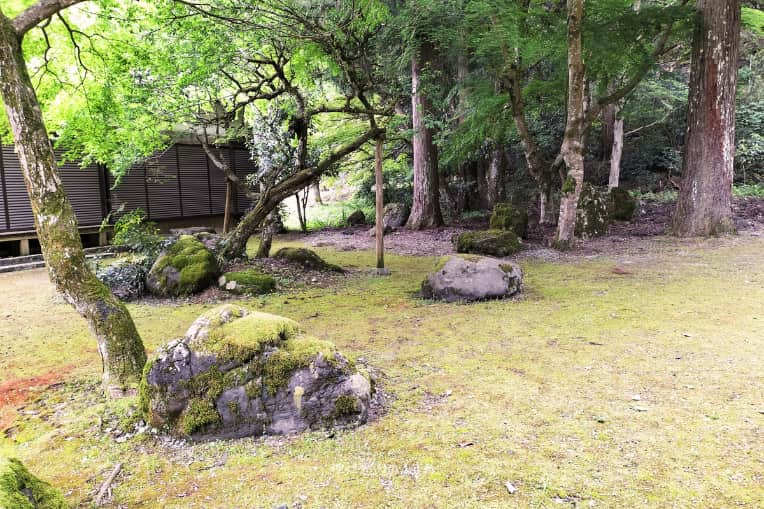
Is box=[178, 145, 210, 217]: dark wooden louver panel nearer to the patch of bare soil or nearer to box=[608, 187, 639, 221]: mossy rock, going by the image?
the patch of bare soil

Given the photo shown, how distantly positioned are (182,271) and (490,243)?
18.2 feet

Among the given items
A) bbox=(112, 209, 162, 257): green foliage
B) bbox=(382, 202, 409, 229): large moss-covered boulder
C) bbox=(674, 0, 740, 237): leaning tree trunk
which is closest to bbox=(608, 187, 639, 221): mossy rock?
bbox=(674, 0, 740, 237): leaning tree trunk

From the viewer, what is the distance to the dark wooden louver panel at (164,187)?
13.5 meters

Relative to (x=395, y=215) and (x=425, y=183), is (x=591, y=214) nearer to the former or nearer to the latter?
(x=425, y=183)

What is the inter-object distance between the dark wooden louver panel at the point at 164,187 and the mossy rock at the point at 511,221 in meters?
8.76

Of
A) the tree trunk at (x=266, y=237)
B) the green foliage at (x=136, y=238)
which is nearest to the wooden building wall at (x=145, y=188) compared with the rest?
the green foliage at (x=136, y=238)

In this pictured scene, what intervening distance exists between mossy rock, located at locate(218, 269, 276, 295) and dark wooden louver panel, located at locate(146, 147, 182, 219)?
24.0 feet

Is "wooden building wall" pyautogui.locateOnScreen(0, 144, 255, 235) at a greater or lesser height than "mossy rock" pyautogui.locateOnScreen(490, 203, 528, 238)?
greater

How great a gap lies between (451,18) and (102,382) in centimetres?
880

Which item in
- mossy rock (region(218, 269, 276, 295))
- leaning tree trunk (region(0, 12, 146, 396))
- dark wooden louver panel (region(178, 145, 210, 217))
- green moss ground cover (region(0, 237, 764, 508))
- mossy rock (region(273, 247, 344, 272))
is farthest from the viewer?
dark wooden louver panel (region(178, 145, 210, 217))

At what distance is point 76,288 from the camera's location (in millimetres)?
3506

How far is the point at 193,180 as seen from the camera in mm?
14703

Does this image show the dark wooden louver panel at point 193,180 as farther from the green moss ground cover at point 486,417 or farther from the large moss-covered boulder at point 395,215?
the green moss ground cover at point 486,417

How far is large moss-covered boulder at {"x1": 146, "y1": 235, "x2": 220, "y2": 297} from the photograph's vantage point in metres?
7.14
